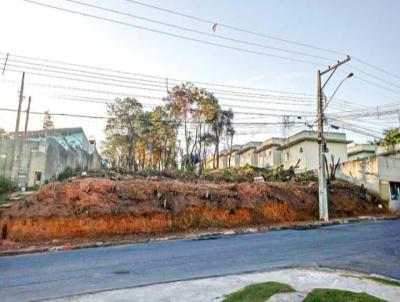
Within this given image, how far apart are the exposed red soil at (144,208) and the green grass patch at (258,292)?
12678mm

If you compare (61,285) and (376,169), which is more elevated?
(376,169)

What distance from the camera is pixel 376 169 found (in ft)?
111

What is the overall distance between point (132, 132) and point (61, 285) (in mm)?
27826

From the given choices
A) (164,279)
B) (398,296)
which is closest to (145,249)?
(164,279)

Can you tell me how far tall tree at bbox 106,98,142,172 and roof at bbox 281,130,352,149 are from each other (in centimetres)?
1955

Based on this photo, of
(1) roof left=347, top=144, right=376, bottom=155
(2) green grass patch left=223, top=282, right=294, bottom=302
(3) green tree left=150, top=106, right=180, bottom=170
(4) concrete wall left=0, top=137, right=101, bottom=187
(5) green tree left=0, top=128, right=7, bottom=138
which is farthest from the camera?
(1) roof left=347, top=144, right=376, bottom=155

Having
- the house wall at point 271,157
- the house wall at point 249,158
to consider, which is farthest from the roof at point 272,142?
the house wall at point 249,158

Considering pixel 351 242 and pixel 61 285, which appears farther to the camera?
pixel 351 242

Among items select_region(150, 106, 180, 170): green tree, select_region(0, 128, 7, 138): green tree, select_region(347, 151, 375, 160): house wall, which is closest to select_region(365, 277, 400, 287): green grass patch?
select_region(150, 106, 180, 170): green tree

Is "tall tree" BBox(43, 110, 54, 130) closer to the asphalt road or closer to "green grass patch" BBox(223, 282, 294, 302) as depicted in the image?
the asphalt road

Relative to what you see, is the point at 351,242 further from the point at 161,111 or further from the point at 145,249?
the point at 161,111

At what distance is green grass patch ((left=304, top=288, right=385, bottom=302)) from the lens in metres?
6.37

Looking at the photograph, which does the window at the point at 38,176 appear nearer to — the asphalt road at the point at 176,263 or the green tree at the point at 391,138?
the asphalt road at the point at 176,263

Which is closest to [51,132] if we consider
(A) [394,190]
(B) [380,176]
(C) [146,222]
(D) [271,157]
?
(C) [146,222]
